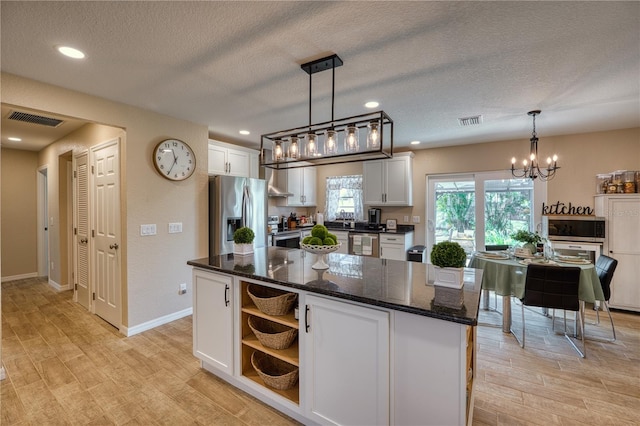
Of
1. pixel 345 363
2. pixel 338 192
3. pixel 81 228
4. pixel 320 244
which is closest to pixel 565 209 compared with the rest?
pixel 338 192

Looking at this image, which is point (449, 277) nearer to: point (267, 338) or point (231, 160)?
point (267, 338)

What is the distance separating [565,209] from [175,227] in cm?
537

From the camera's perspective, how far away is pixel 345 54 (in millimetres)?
2039

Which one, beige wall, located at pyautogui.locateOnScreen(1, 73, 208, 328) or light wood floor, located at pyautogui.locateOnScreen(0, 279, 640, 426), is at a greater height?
beige wall, located at pyautogui.locateOnScreen(1, 73, 208, 328)

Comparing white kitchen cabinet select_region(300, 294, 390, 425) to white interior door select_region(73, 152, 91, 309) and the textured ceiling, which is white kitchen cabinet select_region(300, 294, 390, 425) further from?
white interior door select_region(73, 152, 91, 309)

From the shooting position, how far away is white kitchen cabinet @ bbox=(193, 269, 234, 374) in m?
2.15

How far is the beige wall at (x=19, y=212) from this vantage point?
204 inches

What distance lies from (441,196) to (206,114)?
13.2 ft

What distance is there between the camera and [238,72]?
232 cm

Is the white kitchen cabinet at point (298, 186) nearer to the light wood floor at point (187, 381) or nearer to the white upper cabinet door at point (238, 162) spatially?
the white upper cabinet door at point (238, 162)

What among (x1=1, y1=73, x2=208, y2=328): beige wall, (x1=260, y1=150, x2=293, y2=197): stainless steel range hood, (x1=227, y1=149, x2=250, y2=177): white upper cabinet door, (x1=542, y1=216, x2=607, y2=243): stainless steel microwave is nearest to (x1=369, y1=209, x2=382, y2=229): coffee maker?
(x1=260, y1=150, x2=293, y2=197): stainless steel range hood

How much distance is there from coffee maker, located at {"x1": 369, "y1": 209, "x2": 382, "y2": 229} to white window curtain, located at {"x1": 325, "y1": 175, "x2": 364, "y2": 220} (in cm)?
26

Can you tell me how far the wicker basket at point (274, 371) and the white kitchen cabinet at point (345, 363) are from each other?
0.21 m

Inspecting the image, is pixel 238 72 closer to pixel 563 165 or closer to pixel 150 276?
pixel 150 276
